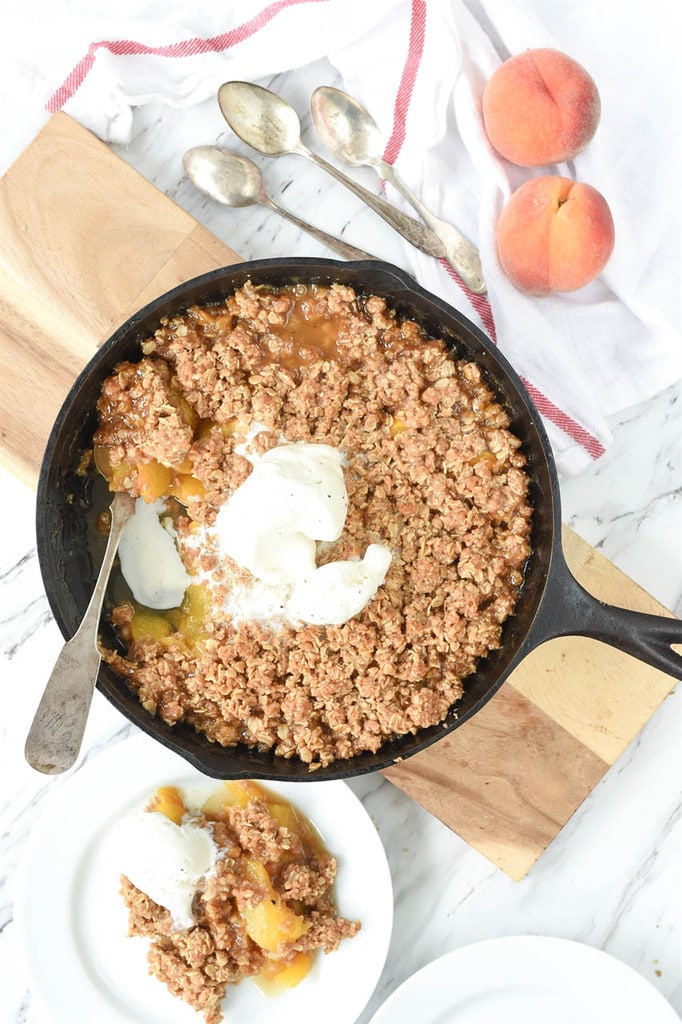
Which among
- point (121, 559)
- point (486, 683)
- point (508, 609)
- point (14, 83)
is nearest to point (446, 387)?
point (508, 609)

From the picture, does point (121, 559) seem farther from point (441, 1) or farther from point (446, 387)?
point (441, 1)

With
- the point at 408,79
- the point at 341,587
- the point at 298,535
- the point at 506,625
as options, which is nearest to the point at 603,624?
the point at 506,625

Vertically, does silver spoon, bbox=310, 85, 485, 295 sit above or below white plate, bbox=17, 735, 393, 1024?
above

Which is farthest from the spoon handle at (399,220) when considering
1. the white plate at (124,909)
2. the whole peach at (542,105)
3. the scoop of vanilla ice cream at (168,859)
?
the scoop of vanilla ice cream at (168,859)

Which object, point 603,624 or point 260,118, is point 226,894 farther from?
point 260,118

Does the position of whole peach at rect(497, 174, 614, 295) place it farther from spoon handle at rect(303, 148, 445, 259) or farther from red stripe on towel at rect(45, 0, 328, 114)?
red stripe on towel at rect(45, 0, 328, 114)

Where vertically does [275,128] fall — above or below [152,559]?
above

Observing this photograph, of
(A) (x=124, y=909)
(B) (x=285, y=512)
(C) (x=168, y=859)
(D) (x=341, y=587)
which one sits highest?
(B) (x=285, y=512)

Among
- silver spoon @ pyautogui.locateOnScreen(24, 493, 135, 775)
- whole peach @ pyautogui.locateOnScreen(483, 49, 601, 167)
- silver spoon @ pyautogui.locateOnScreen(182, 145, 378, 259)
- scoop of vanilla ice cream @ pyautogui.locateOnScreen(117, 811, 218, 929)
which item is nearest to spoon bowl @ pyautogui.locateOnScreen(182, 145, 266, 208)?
silver spoon @ pyautogui.locateOnScreen(182, 145, 378, 259)
